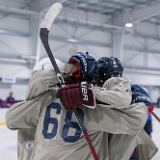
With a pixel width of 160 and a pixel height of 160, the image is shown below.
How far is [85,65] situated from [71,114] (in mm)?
197

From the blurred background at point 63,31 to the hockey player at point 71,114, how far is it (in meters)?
9.78

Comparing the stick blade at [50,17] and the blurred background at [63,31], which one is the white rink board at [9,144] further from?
the blurred background at [63,31]

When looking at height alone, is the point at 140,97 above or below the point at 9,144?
above

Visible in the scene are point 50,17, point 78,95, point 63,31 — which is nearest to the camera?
point 78,95

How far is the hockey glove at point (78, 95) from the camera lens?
1.11 meters

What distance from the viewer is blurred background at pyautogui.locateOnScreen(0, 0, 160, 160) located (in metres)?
11.6

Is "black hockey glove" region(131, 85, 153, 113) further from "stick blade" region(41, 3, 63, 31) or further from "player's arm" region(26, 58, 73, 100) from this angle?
"stick blade" region(41, 3, 63, 31)

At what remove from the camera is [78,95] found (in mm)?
1123

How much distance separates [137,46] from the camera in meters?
15.2

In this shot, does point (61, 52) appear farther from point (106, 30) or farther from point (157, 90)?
point (157, 90)

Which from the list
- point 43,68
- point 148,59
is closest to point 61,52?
point 148,59

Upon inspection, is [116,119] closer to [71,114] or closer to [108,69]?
[71,114]

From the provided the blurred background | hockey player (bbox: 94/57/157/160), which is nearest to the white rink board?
hockey player (bbox: 94/57/157/160)

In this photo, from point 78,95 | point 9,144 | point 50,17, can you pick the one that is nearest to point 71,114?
point 78,95
